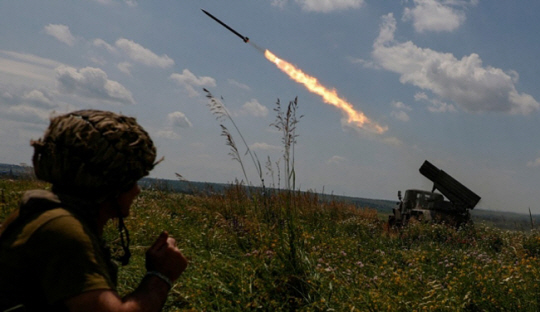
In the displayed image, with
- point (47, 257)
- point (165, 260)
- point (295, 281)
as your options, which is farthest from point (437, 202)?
point (47, 257)

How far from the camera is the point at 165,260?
2064 mm

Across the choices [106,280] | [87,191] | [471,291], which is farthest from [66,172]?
[471,291]

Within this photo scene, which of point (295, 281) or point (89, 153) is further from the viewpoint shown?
point (295, 281)

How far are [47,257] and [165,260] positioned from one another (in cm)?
49

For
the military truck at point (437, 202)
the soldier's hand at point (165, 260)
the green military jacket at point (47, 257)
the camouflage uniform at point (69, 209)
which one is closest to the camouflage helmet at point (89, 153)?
the camouflage uniform at point (69, 209)

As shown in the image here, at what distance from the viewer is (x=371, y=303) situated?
191 inches

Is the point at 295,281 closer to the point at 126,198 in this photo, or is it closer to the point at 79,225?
the point at 126,198

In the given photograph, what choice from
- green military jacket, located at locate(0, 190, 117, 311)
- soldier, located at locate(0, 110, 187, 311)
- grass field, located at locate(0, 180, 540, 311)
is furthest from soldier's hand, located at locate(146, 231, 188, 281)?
grass field, located at locate(0, 180, 540, 311)

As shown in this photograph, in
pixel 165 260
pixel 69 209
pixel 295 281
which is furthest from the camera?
pixel 295 281

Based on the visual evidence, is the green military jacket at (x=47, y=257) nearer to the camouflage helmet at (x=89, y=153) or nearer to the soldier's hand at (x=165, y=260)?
the camouflage helmet at (x=89, y=153)

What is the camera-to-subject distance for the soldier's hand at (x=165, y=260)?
6.73ft

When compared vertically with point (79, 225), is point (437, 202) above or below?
above

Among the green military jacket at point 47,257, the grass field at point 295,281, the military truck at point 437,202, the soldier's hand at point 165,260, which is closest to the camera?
the green military jacket at point 47,257

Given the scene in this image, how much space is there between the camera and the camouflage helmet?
1.91 meters
